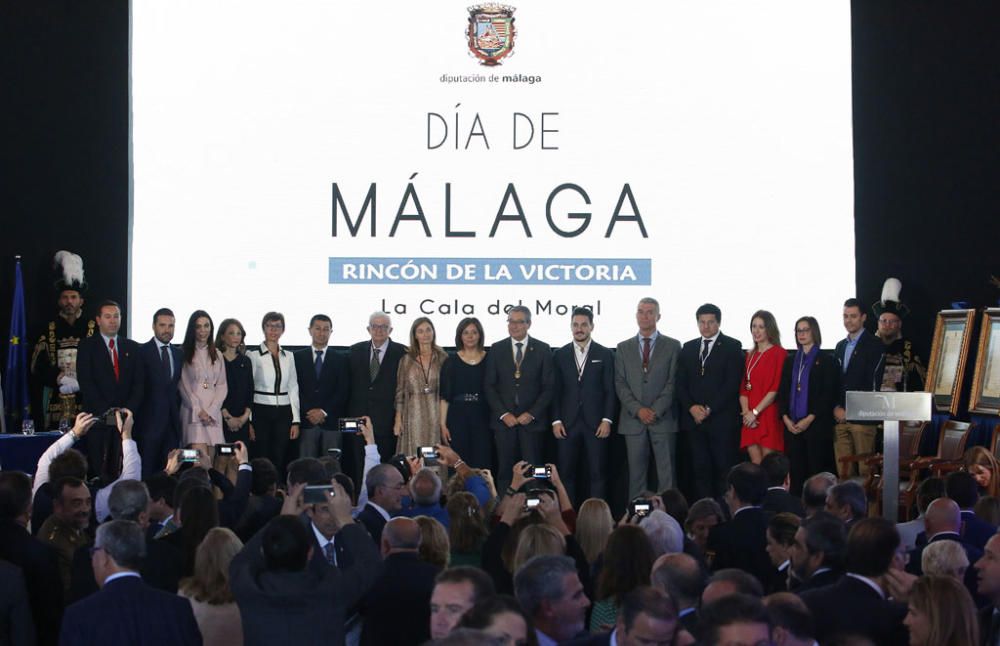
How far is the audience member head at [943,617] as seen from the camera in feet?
11.1

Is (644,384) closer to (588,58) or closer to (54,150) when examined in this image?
(588,58)

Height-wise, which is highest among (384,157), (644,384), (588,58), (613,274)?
(588,58)

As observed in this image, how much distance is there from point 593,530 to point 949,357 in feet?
18.7

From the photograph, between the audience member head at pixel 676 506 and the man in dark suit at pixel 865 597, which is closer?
the man in dark suit at pixel 865 597

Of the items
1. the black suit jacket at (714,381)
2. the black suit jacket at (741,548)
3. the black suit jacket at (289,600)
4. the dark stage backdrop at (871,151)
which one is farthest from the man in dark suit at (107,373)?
the black suit jacket at (289,600)

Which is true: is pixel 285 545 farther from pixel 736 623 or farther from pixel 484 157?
pixel 484 157

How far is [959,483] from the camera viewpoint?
5449mm

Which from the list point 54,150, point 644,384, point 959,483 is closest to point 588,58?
point 644,384

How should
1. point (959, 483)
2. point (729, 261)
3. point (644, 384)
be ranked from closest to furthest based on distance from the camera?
point (959, 483)
point (644, 384)
point (729, 261)

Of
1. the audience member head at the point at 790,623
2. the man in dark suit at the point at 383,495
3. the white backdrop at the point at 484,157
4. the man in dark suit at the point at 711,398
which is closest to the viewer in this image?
the audience member head at the point at 790,623

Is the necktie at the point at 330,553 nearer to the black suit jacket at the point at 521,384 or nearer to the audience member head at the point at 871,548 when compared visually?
the audience member head at the point at 871,548

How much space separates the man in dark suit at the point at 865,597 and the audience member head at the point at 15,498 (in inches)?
102

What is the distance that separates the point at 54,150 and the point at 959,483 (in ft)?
24.2

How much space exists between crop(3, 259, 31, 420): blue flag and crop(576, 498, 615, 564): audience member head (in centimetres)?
Answer: 610
